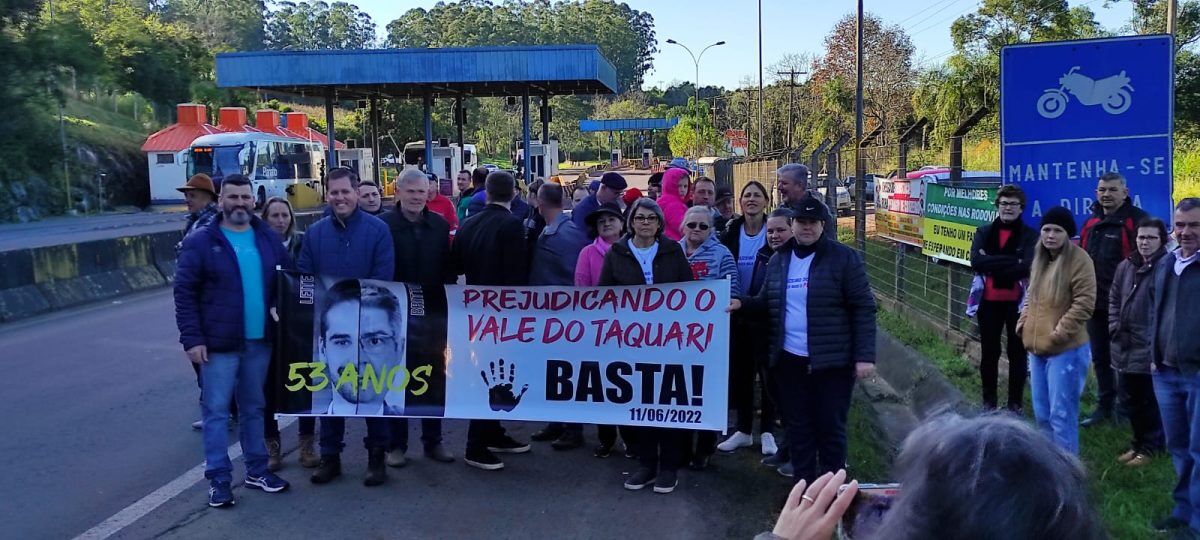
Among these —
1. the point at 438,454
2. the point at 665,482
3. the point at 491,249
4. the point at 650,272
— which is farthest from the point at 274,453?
the point at 650,272

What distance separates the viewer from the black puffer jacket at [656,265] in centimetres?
564

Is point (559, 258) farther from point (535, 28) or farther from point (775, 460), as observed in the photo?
point (535, 28)

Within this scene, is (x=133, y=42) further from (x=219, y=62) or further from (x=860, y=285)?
(x=860, y=285)

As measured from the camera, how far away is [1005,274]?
6.07 m

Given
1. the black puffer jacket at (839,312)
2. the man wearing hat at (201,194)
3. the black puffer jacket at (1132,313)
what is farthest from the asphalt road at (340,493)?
the black puffer jacket at (1132,313)

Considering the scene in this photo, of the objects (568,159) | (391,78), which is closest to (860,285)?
(391,78)

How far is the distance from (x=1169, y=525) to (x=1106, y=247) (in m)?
2.13

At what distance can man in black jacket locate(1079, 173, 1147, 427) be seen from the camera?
5891mm

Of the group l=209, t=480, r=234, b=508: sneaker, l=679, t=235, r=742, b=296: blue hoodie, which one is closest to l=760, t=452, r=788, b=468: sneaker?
l=679, t=235, r=742, b=296: blue hoodie

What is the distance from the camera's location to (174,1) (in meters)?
132

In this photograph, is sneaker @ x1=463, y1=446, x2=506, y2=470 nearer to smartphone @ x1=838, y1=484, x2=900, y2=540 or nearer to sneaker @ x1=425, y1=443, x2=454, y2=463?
sneaker @ x1=425, y1=443, x2=454, y2=463

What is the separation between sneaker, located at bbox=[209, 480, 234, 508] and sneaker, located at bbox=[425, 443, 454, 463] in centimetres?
132

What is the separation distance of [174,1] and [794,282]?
146m

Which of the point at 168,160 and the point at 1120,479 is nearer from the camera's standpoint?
the point at 1120,479
